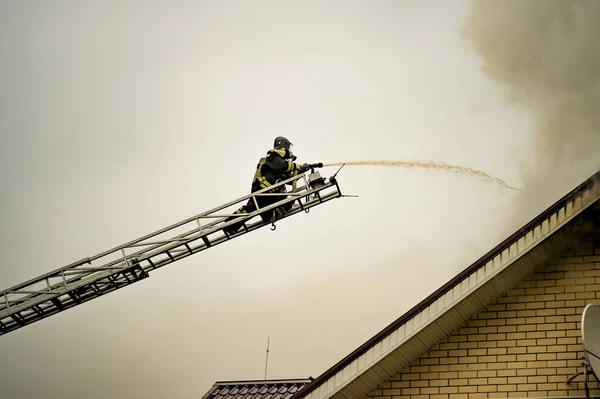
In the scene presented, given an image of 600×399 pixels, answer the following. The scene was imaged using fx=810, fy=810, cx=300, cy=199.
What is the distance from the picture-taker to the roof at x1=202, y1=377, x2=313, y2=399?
16406 mm

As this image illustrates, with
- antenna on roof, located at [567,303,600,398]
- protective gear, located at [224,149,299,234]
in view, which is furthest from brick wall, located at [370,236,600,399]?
protective gear, located at [224,149,299,234]

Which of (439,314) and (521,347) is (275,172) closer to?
(439,314)

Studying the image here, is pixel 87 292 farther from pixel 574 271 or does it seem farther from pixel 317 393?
pixel 574 271

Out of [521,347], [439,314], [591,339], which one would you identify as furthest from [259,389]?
[591,339]

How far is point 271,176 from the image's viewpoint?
14.3 metres

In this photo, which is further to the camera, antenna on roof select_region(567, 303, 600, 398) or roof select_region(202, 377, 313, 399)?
roof select_region(202, 377, 313, 399)

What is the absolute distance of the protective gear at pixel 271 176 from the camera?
46.2 ft

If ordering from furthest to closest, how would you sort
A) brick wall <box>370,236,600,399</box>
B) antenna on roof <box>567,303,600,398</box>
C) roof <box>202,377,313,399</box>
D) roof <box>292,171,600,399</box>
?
roof <box>202,377,313,399</box> → roof <box>292,171,600,399</box> → brick wall <box>370,236,600,399</box> → antenna on roof <box>567,303,600,398</box>

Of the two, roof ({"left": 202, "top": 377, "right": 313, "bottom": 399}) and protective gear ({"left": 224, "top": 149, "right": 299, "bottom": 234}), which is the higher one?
protective gear ({"left": 224, "top": 149, "right": 299, "bottom": 234})

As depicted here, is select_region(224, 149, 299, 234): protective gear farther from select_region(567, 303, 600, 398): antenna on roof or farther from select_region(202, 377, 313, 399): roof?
select_region(567, 303, 600, 398): antenna on roof

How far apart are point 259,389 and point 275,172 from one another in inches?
203

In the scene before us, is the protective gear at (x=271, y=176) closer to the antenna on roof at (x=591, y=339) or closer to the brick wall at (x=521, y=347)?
the brick wall at (x=521, y=347)

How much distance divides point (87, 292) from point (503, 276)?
7.62 meters

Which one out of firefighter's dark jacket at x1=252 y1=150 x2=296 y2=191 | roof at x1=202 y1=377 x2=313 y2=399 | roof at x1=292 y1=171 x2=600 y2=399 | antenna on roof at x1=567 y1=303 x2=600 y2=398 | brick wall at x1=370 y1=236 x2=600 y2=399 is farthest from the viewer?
roof at x1=202 y1=377 x2=313 y2=399
